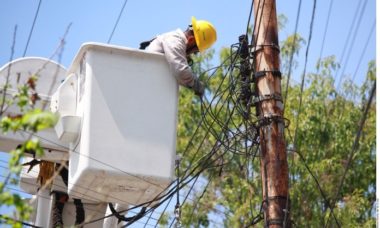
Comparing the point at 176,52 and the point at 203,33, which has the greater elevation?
the point at 203,33

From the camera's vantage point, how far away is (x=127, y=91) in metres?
11.3

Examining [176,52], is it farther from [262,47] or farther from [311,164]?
[311,164]

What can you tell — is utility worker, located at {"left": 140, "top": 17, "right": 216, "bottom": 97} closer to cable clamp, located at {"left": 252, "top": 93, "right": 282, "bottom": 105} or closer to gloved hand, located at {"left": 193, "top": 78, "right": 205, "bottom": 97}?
gloved hand, located at {"left": 193, "top": 78, "right": 205, "bottom": 97}

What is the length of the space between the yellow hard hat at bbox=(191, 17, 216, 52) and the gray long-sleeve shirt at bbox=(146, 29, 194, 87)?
0.32m

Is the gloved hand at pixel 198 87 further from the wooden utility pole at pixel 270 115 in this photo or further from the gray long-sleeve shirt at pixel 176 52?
the wooden utility pole at pixel 270 115

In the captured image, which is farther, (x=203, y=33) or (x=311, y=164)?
(x=311, y=164)

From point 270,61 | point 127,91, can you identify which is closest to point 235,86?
point 270,61

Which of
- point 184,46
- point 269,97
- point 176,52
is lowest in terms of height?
point 269,97

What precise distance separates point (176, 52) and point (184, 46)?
312 mm

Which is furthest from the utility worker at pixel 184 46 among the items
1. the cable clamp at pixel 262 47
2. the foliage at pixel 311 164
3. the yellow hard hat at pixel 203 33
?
the foliage at pixel 311 164

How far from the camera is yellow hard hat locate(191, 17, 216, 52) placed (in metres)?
12.3

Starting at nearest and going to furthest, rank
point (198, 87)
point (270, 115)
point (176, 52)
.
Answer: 1. point (176, 52)
2. point (198, 87)
3. point (270, 115)

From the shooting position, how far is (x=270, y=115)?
11.9 metres

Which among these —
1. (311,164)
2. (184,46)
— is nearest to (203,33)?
(184,46)
